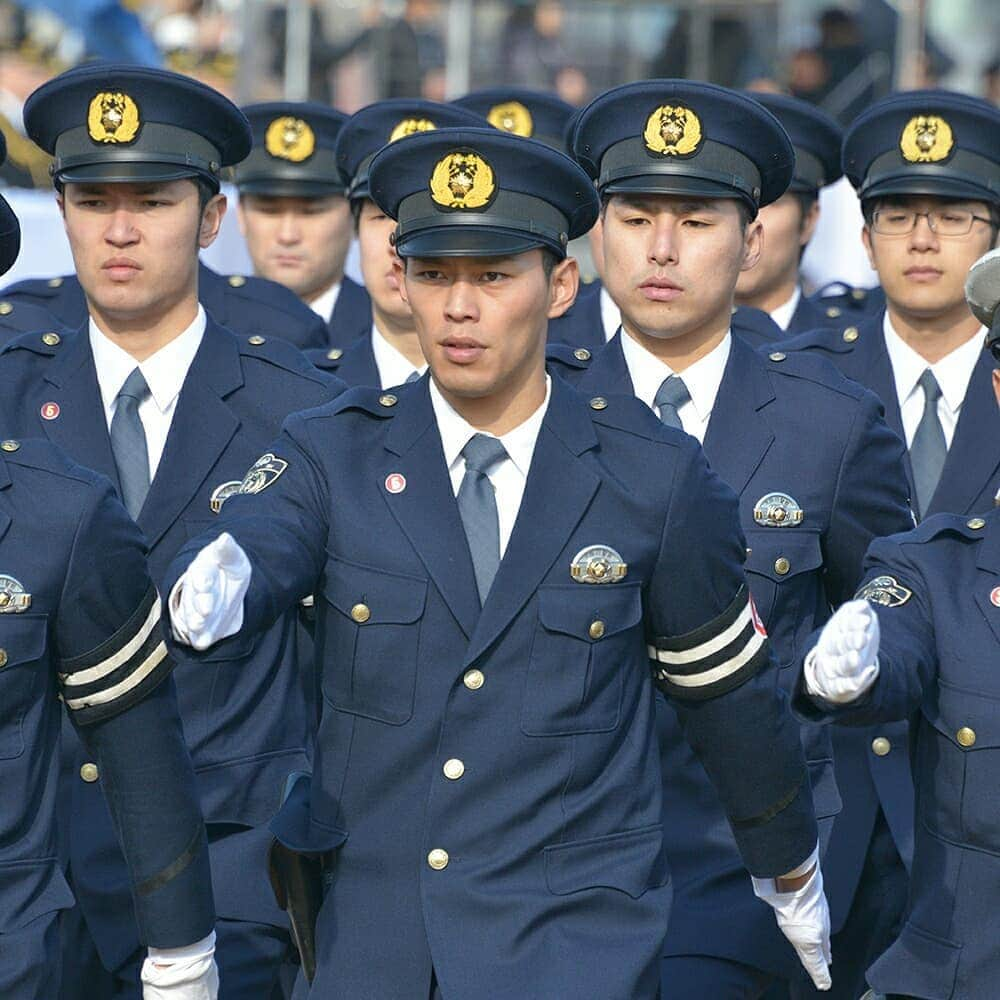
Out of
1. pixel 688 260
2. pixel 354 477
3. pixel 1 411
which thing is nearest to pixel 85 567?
pixel 354 477

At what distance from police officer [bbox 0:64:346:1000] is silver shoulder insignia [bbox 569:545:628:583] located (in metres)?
1.36

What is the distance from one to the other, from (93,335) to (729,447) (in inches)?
59.6

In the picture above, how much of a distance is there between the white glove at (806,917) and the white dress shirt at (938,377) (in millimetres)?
2168

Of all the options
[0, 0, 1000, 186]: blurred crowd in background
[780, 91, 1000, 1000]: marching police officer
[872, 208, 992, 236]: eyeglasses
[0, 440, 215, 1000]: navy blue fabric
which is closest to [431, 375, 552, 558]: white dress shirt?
[0, 440, 215, 1000]: navy blue fabric

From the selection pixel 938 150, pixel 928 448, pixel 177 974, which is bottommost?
pixel 177 974

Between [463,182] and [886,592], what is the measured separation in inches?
43.4

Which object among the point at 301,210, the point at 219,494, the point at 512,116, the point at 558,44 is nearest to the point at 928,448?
the point at 219,494

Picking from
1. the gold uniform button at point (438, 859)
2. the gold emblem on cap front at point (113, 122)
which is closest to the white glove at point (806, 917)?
the gold uniform button at point (438, 859)

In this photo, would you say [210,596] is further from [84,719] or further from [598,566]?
[598,566]

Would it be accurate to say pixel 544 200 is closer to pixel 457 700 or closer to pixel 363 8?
pixel 457 700

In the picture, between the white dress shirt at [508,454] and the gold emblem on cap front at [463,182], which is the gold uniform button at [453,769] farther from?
the gold emblem on cap front at [463,182]

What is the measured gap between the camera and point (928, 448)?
7.18 m

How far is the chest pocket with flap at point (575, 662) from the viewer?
4.83 meters

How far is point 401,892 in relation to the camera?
486 cm
